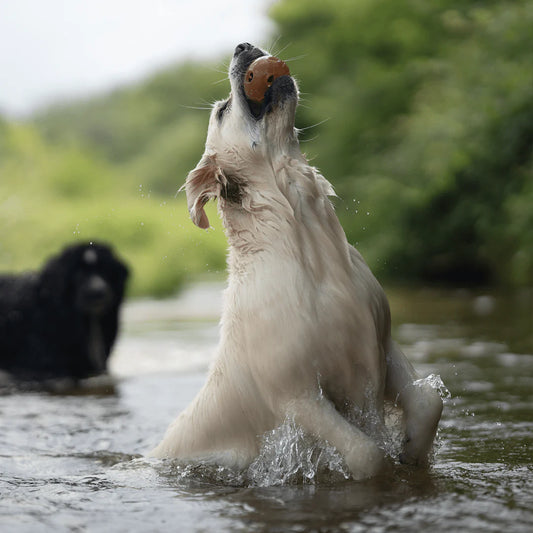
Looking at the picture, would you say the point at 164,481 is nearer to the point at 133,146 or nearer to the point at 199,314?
the point at 199,314

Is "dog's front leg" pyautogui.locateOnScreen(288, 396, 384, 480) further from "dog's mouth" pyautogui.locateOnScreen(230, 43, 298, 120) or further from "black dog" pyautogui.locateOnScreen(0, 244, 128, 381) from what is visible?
"black dog" pyautogui.locateOnScreen(0, 244, 128, 381)

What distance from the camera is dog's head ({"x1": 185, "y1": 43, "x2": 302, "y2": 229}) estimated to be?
11.7ft

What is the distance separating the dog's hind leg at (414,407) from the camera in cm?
351

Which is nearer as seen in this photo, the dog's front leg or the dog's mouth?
the dog's front leg

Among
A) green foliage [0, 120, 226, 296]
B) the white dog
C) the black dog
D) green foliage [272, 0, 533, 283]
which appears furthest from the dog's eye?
green foliage [0, 120, 226, 296]

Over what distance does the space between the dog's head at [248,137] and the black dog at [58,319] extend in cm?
401

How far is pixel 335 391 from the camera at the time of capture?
340 centimetres

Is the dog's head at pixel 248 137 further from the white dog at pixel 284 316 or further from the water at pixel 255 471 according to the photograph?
the water at pixel 255 471

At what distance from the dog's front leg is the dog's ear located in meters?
0.95

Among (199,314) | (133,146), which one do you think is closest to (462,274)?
(199,314)

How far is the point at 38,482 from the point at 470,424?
227cm

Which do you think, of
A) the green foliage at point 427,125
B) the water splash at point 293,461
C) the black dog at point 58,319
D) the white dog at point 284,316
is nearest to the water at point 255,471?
the water splash at point 293,461

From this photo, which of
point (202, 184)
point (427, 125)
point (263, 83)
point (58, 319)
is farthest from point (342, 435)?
point (427, 125)

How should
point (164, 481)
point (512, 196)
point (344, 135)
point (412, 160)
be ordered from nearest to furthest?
1. point (164, 481)
2. point (512, 196)
3. point (412, 160)
4. point (344, 135)
